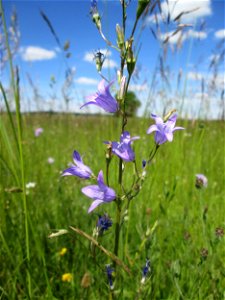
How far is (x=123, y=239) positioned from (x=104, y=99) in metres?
1.08

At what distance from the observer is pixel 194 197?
2434mm

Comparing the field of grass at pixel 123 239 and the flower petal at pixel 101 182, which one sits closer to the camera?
the flower petal at pixel 101 182

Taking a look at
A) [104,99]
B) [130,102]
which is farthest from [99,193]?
[130,102]

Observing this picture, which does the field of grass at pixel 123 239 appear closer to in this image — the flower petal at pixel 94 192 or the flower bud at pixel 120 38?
the flower petal at pixel 94 192

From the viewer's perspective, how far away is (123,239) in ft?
5.94

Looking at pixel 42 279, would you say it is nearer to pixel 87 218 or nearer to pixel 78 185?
pixel 87 218

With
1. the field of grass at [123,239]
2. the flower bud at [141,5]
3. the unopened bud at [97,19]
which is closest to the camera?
the flower bud at [141,5]

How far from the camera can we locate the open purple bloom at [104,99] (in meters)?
0.92

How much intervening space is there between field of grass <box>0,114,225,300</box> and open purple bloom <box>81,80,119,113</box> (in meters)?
0.35

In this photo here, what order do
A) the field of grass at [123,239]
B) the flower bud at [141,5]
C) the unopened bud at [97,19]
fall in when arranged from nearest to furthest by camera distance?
the flower bud at [141,5] → the unopened bud at [97,19] → the field of grass at [123,239]

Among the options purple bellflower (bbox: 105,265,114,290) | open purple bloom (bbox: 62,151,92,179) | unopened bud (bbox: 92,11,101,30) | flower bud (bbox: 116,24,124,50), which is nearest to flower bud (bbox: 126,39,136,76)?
flower bud (bbox: 116,24,124,50)

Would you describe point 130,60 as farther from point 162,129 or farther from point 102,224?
point 102,224

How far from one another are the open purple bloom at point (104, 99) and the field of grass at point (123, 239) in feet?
1.15

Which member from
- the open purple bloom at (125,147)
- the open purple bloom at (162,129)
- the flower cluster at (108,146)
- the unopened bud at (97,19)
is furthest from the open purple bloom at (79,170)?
the unopened bud at (97,19)
